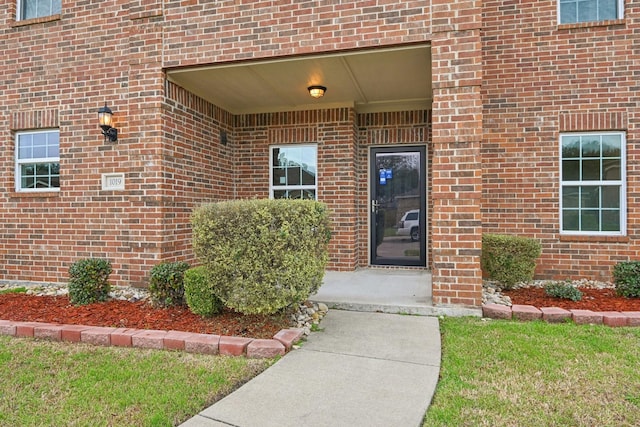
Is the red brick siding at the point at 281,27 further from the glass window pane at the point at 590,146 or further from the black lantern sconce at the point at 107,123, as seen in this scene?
the glass window pane at the point at 590,146

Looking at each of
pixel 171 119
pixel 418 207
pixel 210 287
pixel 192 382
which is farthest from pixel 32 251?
pixel 418 207

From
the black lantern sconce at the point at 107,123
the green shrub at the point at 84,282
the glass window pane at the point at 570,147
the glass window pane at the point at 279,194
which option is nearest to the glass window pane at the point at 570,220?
the glass window pane at the point at 570,147

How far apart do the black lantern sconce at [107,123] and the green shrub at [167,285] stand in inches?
86.3

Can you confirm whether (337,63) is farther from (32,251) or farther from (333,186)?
(32,251)

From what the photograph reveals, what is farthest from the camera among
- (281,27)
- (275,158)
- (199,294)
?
(275,158)

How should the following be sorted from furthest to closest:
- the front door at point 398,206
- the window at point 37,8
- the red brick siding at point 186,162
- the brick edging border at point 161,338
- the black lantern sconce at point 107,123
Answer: the front door at point 398,206, the window at point 37,8, the red brick siding at point 186,162, the black lantern sconce at point 107,123, the brick edging border at point 161,338

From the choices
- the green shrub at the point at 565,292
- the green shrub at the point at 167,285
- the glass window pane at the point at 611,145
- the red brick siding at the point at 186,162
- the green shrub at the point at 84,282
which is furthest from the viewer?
the glass window pane at the point at 611,145

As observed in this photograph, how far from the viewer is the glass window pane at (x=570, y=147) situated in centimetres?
565

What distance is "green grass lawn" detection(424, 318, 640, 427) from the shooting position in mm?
2225

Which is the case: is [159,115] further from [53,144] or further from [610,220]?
[610,220]

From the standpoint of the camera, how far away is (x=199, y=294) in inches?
151

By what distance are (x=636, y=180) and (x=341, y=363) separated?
5.26 m


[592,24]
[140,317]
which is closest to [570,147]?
[592,24]

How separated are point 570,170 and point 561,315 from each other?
2816mm
